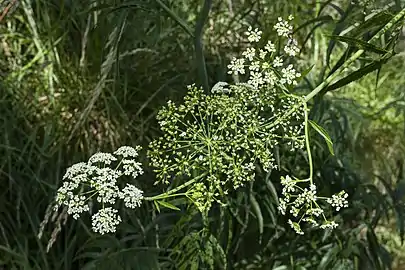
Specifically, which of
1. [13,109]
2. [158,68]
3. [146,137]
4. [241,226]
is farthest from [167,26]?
[241,226]

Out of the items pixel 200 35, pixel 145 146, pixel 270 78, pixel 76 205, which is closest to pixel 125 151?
pixel 76 205

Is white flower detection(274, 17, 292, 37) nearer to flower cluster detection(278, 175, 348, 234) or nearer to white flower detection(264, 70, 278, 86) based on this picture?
white flower detection(264, 70, 278, 86)

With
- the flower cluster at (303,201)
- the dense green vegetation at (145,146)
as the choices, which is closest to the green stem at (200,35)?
the dense green vegetation at (145,146)

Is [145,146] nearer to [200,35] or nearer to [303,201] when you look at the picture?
[200,35]

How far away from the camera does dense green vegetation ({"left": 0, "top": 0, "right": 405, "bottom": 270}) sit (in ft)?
5.27

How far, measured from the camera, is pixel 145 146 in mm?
1892

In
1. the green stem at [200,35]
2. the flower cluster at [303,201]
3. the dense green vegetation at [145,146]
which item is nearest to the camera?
the flower cluster at [303,201]

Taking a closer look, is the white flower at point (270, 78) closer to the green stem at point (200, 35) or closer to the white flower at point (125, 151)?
the white flower at point (125, 151)

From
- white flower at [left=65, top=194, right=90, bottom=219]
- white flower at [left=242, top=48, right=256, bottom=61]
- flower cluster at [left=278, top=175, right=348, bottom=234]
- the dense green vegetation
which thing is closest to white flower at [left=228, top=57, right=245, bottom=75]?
white flower at [left=242, top=48, right=256, bottom=61]

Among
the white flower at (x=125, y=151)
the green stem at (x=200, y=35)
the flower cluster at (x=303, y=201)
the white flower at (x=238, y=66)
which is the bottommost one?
the flower cluster at (x=303, y=201)

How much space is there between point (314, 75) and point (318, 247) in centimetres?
54

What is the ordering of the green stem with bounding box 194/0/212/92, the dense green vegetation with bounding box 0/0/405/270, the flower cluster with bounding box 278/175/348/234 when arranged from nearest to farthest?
the flower cluster with bounding box 278/175/348/234 < the green stem with bounding box 194/0/212/92 < the dense green vegetation with bounding box 0/0/405/270

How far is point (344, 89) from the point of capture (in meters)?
2.44

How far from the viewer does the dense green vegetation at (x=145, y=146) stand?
1.61 meters
